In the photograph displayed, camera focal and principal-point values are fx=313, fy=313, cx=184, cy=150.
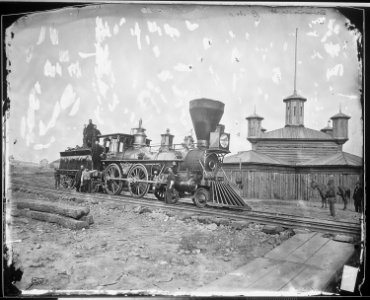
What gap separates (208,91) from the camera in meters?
3.59

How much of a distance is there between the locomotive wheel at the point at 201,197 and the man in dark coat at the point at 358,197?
1619mm

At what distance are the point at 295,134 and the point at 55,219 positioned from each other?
9.53ft

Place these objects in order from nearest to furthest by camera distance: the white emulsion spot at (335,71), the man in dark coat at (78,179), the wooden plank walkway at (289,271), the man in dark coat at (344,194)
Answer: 1. the wooden plank walkway at (289,271)
2. the man in dark coat at (344,194)
3. the white emulsion spot at (335,71)
4. the man in dark coat at (78,179)

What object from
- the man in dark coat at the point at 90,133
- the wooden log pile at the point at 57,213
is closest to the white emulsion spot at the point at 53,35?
the man in dark coat at the point at 90,133

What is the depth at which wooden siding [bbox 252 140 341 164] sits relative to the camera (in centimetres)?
343

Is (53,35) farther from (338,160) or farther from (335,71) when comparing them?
(338,160)

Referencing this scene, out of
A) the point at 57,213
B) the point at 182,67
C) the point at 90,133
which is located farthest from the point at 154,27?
the point at 57,213

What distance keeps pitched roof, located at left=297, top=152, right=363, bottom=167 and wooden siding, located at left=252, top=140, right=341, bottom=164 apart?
0.04 meters

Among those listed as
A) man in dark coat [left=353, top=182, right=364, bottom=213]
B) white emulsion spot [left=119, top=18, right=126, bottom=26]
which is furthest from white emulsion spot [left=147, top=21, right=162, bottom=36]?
man in dark coat [left=353, top=182, right=364, bottom=213]

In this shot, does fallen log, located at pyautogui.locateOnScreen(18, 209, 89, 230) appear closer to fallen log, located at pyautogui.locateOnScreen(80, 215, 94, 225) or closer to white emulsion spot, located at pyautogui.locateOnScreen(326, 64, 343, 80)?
fallen log, located at pyautogui.locateOnScreen(80, 215, 94, 225)

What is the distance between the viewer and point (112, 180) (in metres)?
3.99

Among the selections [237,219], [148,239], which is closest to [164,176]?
[148,239]

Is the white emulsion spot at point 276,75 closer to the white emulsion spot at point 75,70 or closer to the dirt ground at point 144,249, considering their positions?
the dirt ground at point 144,249

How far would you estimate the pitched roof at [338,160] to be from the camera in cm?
343
